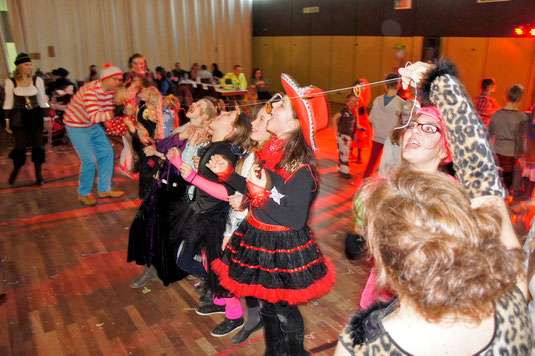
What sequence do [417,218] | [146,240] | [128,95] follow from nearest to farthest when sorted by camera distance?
1. [417,218]
2. [146,240]
3. [128,95]

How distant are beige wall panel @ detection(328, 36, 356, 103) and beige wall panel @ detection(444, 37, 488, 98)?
337cm

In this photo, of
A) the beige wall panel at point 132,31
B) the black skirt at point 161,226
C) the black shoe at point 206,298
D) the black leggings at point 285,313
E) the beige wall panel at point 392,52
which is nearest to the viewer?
the black leggings at point 285,313

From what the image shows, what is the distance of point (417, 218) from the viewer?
925mm

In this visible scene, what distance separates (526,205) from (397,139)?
3.38m

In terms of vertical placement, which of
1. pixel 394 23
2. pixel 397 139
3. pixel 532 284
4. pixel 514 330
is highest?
pixel 394 23

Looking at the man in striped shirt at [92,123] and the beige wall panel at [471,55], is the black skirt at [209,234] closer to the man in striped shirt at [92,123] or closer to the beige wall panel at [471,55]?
the man in striped shirt at [92,123]

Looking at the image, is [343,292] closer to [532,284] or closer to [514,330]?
[532,284]

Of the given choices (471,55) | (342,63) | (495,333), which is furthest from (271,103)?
(342,63)

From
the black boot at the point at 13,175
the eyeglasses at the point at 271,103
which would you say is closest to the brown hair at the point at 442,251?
the eyeglasses at the point at 271,103

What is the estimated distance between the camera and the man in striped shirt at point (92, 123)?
482cm

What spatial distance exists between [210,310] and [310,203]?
1526mm

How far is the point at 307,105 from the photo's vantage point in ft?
6.59

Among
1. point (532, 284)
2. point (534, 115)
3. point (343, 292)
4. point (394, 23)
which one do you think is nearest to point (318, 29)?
point (394, 23)

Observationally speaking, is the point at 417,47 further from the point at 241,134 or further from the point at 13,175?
the point at 13,175
